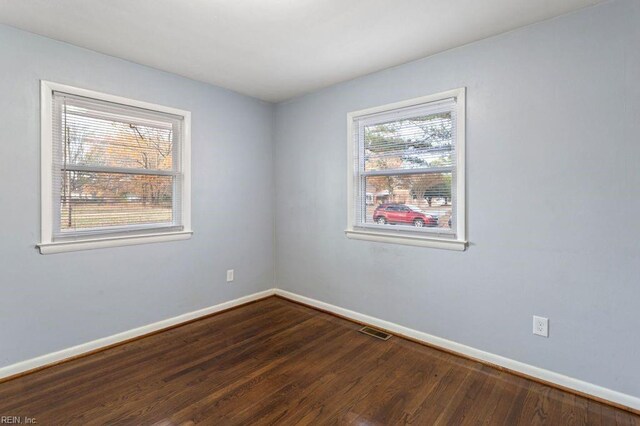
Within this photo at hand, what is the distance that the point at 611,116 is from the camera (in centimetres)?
194

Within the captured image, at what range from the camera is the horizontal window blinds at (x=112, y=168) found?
8.19 ft

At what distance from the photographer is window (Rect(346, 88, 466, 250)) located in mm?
2594

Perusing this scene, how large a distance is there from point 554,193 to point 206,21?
A: 2.64 m

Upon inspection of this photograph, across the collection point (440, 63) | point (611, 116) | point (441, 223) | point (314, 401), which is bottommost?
point (314, 401)

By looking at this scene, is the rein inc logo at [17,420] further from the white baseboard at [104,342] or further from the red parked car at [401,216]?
the red parked car at [401,216]

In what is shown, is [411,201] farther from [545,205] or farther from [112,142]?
[112,142]

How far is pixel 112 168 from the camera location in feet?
8.94

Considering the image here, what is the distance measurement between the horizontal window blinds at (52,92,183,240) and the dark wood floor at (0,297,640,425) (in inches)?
43.4

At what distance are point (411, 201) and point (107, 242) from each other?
2.67 meters

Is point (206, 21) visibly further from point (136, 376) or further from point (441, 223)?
point (136, 376)

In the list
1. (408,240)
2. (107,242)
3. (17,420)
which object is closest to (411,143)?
(408,240)

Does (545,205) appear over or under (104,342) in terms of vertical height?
over

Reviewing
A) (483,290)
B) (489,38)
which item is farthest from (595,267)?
(489,38)

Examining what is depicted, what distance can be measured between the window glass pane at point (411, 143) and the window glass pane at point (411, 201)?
115 millimetres
